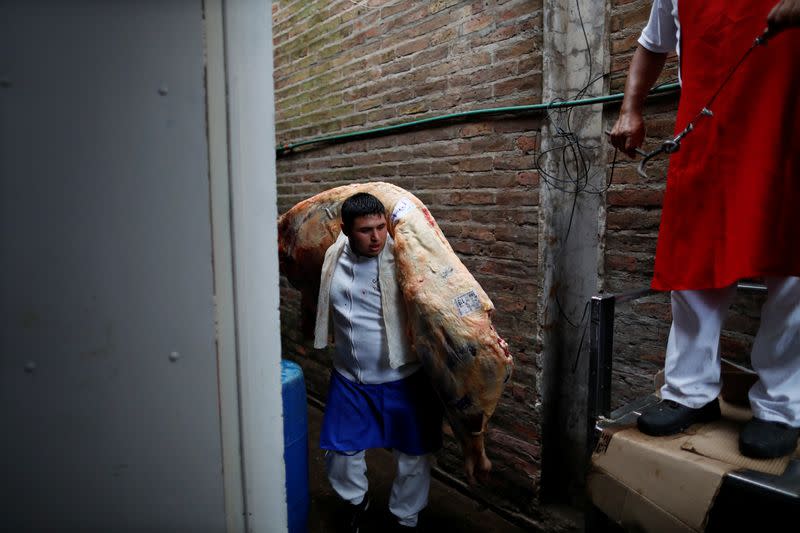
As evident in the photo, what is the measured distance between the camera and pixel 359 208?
8.59 feet

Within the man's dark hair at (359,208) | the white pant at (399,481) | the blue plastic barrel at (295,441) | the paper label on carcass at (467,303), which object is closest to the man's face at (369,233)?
the man's dark hair at (359,208)

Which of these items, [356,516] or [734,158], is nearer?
[734,158]

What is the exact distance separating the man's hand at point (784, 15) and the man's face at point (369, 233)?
1733mm

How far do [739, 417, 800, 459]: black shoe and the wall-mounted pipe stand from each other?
1516 mm

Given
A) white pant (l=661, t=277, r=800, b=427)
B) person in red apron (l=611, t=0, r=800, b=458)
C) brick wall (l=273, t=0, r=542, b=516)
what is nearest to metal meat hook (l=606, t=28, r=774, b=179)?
person in red apron (l=611, t=0, r=800, b=458)

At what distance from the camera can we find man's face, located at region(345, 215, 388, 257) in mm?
2631

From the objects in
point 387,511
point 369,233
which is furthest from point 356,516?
point 369,233

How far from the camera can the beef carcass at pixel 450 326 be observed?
2.29 m

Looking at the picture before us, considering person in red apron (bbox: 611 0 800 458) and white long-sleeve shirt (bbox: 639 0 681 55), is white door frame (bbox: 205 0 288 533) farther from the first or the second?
white long-sleeve shirt (bbox: 639 0 681 55)

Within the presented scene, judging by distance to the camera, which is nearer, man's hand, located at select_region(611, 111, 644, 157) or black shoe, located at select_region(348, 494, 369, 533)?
man's hand, located at select_region(611, 111, 644, 157)

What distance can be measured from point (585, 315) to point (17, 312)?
278 cm

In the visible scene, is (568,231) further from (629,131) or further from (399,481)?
(399,481)

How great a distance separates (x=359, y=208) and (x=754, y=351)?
5.65 feet

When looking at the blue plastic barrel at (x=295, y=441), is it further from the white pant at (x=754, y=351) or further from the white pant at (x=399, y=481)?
the white pant at (x=754, y=351)
